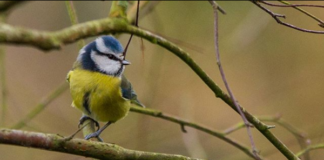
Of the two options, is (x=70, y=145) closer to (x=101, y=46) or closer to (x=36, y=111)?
(x=101, y=46)

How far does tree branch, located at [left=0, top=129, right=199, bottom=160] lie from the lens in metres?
1.50

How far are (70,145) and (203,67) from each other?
189 inches

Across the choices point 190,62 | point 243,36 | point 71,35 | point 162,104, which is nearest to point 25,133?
point 71,35

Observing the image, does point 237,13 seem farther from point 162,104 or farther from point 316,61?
point 162,104

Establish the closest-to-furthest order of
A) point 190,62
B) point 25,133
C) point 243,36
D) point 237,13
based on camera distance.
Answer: point 25,133
point 190,62
point 243,36
point 237,13

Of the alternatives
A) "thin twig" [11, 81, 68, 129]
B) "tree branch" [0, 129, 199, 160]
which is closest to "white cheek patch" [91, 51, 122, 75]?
"thin twig" [11, 81, 68, 129]

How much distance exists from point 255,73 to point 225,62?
49 cm

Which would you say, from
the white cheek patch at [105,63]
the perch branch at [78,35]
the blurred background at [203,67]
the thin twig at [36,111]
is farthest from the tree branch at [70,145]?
the blurred background at [203,67]

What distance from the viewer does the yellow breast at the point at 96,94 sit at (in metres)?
2.48

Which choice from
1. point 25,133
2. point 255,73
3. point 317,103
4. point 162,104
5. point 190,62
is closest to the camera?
point 25,133

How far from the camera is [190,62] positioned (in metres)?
1.97

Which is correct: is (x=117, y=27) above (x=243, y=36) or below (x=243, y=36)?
below

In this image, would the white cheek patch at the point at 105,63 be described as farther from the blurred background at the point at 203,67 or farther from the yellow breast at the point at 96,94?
the blurred background at the point at 203,67

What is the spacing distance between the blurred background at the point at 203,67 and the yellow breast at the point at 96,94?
58.2 inches
